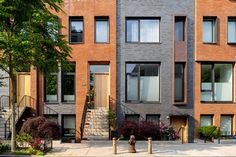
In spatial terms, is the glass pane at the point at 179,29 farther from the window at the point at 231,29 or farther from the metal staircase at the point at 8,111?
the metal staircase at the point at 8,111

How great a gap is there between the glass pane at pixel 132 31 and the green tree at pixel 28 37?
7239mm

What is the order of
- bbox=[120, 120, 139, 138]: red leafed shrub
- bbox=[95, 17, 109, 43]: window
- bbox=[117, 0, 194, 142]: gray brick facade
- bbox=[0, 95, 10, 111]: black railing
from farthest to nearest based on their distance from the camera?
bbox=[95, 17, 109, 43]: window, bbox=[0, 95, 10, 111]: black railing, bbox=[117, 0, 194, 142]: gray brick facade, bbox=[120, 120, 139, 138]: red leafed shrub

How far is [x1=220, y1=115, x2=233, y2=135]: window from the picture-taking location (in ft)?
68.9

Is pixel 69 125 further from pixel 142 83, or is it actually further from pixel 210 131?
pixel 210 131

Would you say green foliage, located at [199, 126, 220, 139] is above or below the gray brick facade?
below

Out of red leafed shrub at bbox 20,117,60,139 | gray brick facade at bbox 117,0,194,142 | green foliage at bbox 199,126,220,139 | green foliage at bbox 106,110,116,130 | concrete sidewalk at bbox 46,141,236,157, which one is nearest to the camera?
concrete sidewalk at bbox 46,141,236,157

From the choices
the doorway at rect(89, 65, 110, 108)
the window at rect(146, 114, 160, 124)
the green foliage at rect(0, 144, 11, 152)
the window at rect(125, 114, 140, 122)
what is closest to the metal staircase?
the green foliage at rect(0, 144, 11, 152)

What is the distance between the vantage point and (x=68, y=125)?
21281mm

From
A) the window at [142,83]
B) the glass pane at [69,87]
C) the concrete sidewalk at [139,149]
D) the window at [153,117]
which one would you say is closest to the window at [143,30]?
the window at [142,83]

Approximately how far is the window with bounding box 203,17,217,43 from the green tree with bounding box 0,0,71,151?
36.2 ft

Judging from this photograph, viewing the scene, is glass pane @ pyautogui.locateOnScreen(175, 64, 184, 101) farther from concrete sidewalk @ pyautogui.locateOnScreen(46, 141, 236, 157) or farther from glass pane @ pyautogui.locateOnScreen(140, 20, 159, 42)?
concrete sidewalk @ pyautogui.locateOnScreen(46, 141, 236, 157)

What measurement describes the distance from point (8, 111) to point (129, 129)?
27.5 ft

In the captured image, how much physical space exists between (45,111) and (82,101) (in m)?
2.78

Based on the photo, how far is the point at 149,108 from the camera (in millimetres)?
20719
